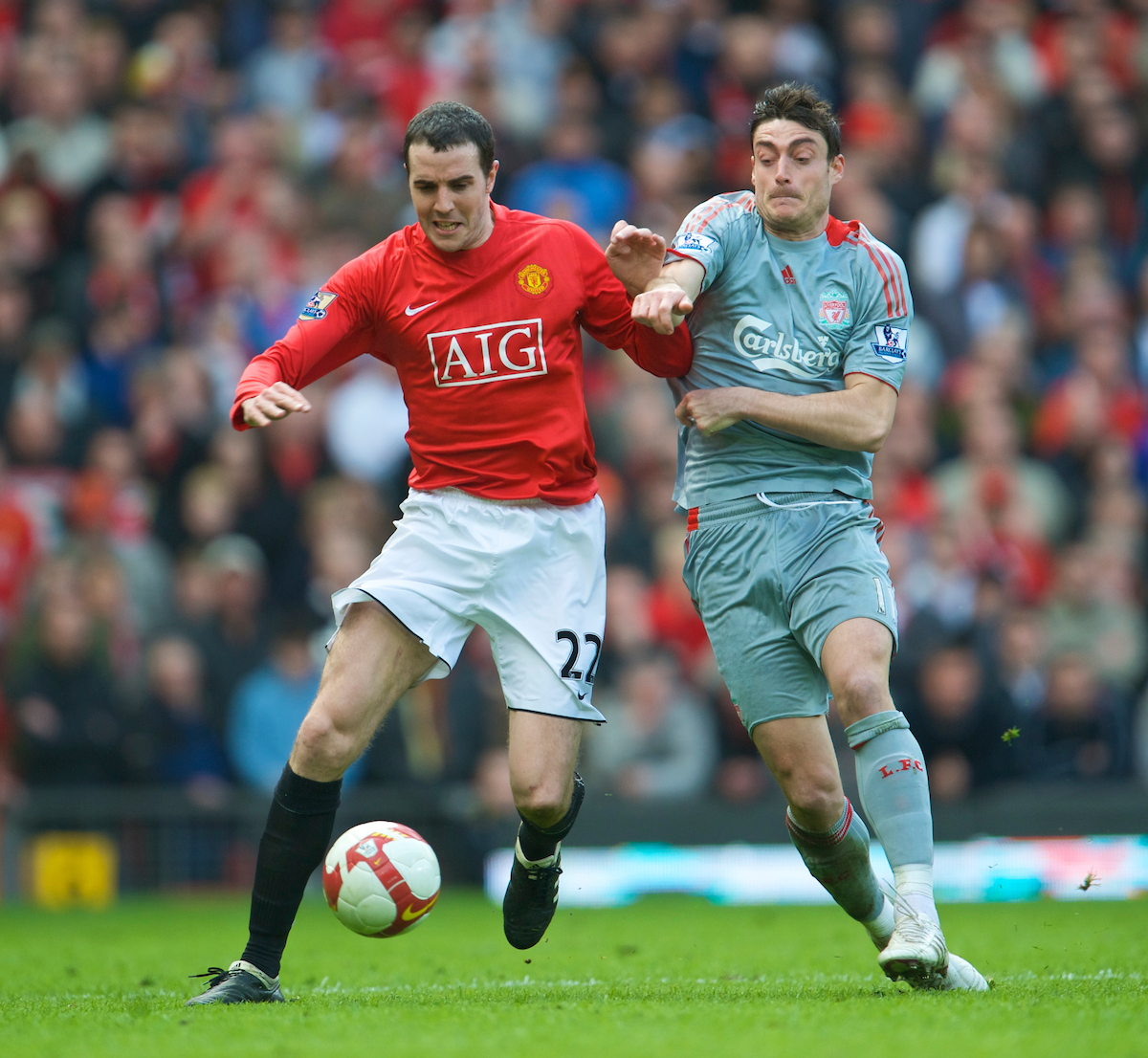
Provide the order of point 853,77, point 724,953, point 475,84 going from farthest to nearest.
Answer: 1. point 853,77
2. point 475,84
3. point 724,953

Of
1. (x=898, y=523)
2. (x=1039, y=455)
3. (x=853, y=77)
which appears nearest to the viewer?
(x=898, y=523)

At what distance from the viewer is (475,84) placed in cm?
1502

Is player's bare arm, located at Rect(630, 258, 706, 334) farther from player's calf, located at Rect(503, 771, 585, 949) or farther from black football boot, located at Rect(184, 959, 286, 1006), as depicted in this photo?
black football boot, located at Rect(184, 959, 286, 1006)

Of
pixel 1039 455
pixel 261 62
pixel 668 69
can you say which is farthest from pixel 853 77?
pixel 261 62

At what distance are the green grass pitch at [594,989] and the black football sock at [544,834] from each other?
0.52 metres

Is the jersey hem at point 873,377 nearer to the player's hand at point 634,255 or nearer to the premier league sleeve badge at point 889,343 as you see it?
the premier league sleeve badge at point 889,343

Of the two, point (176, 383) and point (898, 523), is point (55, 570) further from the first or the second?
point (898, 523)

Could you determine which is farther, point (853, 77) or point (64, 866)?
point (853, 77)

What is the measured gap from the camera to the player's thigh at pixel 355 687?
243 inches

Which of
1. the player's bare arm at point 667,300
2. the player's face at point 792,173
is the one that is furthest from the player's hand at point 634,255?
the player's face at point 792,173

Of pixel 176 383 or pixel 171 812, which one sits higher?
pixel 176 383

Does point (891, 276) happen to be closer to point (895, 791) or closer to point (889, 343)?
point (889, 343)

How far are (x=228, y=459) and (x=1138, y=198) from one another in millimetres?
8523

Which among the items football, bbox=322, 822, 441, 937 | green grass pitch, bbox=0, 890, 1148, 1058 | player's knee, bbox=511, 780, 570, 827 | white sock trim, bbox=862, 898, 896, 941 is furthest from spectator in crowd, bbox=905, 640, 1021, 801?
football, bbox=322, 822, 441, 937
